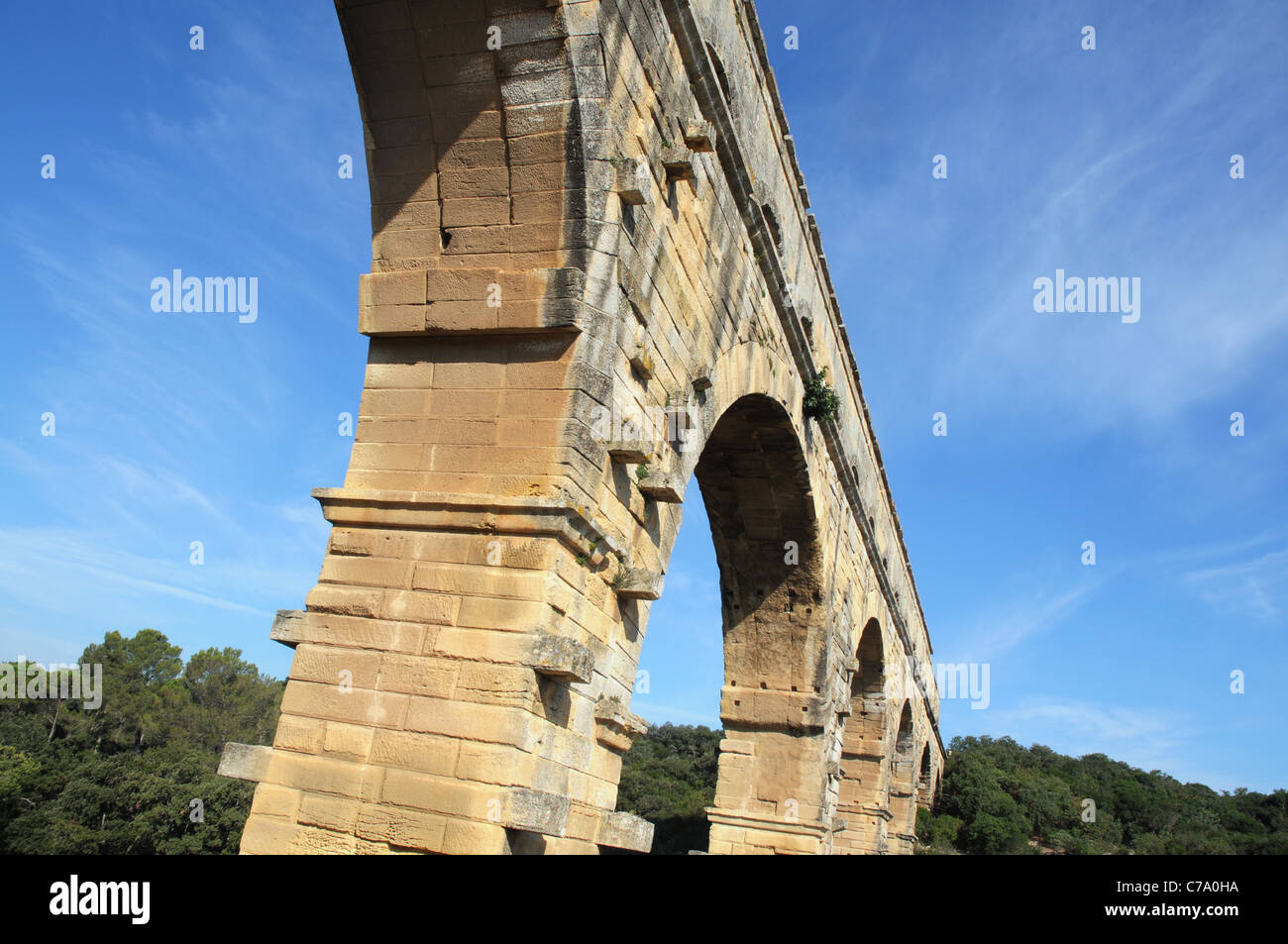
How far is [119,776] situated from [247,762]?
31.9m

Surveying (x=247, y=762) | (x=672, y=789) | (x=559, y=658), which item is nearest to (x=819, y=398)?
(x=559, y=658)

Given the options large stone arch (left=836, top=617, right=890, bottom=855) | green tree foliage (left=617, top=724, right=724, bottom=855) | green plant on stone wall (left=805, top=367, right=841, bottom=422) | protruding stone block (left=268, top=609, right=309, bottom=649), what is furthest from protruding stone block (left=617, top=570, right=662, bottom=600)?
green tree foliage (left=617, top=724, right=724, bottom=855)

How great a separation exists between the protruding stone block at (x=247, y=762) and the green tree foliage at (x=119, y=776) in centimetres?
2580

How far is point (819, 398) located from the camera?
842 centimetres

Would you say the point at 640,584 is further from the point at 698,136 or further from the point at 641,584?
the point at 698,136

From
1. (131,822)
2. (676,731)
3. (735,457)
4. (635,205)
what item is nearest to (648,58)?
(635,205)

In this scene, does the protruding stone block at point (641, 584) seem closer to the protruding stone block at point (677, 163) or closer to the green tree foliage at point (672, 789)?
the protruding stone block at point (677, 163)

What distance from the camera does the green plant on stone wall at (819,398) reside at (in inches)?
330

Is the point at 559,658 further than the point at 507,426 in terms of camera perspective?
No

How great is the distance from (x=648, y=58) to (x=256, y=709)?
159ft

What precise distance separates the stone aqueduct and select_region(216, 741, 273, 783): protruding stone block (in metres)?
0.01

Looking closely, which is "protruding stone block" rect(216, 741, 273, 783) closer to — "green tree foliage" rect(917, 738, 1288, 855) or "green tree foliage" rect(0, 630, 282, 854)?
"green tree foliage" rect(917, 738, 1288, 855)

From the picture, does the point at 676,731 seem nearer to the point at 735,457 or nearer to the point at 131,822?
the point at 131,822

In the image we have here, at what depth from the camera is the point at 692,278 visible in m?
5.16
